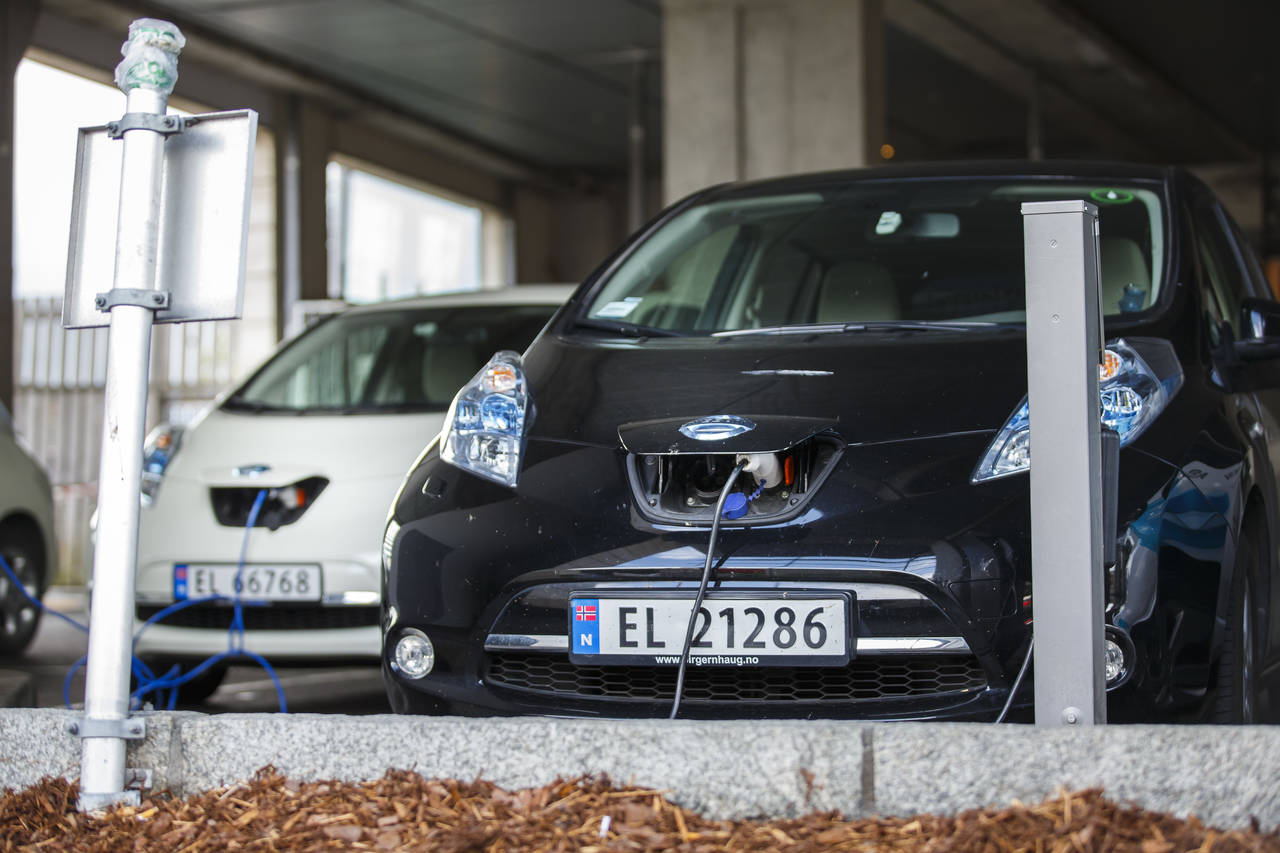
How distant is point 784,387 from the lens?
3.26m

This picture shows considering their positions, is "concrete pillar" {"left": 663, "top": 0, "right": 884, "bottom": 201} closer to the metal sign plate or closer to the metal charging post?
the metal sign plate

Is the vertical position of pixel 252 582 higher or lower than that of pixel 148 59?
lower

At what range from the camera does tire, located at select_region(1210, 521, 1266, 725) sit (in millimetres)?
2938

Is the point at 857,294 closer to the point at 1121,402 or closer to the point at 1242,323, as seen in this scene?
the point at 1242,323

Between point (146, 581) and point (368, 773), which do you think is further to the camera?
point (146, 581)

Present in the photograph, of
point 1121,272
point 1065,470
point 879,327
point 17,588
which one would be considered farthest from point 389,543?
point 17,588

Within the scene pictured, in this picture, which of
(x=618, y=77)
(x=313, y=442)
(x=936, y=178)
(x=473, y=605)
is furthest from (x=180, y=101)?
(x=473, y=605)

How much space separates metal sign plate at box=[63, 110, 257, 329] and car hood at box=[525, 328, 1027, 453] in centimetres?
74

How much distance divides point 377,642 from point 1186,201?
2.53m

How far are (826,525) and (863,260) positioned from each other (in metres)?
1.46

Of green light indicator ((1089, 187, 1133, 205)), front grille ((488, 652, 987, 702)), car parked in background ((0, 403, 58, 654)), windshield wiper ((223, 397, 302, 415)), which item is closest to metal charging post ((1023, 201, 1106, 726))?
front grille ((488, 652, 987, 702))

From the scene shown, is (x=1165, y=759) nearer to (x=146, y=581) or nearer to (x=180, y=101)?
(x=146, y=581)

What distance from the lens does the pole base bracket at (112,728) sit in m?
2.66

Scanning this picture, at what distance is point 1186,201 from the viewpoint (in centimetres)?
400
